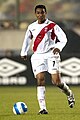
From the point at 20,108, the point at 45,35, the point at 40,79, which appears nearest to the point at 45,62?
the point at 40,79

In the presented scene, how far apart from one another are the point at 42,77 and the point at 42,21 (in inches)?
44.0

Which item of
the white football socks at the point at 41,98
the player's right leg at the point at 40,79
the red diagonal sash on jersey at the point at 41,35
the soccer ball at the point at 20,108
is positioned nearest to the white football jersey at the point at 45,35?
the red diagonal sash on jersey at the point at 41,35

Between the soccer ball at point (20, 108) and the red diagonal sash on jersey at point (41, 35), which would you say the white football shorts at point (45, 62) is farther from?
the soccer ball at point (20, 108)

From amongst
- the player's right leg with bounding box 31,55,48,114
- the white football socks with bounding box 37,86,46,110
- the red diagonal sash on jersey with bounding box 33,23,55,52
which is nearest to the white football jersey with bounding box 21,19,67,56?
the red diagonal sash on jersey with bounding box 33,23,55,52

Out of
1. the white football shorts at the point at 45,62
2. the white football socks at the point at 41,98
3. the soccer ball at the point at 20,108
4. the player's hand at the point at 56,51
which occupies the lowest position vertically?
the soccer ball at the point at 20,108

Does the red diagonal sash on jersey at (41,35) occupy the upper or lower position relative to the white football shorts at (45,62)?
upper

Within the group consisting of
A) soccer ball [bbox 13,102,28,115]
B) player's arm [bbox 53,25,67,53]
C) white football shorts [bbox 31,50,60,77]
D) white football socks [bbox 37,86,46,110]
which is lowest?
soccer ball [bbox 13,102,28,115]

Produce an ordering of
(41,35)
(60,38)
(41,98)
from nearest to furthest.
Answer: (41,98) → (60,38) → (41,35)

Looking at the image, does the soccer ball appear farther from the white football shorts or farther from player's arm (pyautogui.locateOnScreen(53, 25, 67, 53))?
player's arm (pyautogui.locateOnScreen(53, 25, 67, 53))

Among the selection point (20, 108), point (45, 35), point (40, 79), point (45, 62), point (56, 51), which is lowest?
point (20, 108)

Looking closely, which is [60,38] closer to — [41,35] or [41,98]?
[41,35]

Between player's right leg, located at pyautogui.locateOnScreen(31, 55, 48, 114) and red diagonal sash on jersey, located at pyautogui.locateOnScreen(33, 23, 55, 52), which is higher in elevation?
red diagonal sash on jersey, located at pyautogui.locateOnScreen(33, 23, 55, 52)

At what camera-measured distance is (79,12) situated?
3281 centimetres

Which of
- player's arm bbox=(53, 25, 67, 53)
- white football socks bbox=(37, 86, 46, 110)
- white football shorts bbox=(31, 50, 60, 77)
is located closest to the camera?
white football socks bbox=(37, 86, 46, 110)
